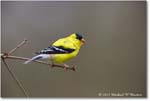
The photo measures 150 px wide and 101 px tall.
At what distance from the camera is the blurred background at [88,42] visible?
1.53 metres

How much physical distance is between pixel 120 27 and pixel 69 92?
39 centimetres

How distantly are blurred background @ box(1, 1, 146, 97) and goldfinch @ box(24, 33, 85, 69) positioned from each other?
4cm

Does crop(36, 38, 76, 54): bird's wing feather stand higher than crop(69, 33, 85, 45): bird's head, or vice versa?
crop(69, 33, 85, 45): bird's head

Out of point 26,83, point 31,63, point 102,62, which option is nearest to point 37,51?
point 31,63

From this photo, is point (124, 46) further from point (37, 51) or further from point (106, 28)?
point (37, 51)

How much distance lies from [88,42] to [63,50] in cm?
13

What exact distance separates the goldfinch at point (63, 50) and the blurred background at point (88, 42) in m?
0.04

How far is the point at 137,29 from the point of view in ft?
5.05

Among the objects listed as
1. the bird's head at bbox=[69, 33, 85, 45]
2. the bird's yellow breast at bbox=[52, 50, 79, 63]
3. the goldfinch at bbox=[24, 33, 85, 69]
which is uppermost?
the bird's head at bbox=[69, 33, 85, 45]

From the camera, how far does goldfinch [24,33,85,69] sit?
145 cm

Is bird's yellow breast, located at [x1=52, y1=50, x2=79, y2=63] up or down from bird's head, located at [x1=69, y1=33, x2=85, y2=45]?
down

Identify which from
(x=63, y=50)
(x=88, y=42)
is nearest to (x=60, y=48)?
(x=63, y=50)

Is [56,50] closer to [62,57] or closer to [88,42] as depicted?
[62,57]

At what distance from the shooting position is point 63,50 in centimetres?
146
